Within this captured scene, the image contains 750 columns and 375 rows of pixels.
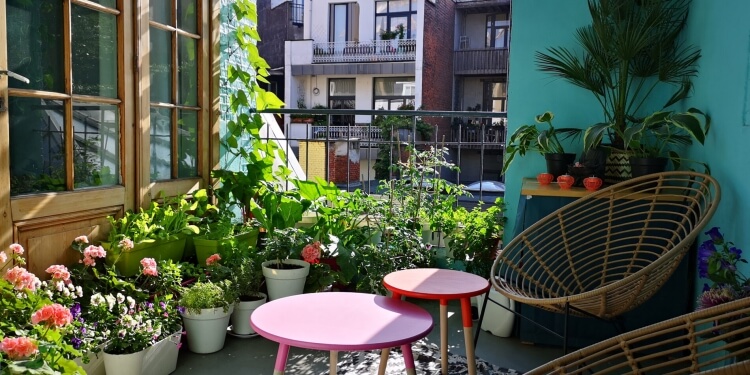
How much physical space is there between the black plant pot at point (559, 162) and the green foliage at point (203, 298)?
1.67 m

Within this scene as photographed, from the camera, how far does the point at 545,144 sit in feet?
9.66

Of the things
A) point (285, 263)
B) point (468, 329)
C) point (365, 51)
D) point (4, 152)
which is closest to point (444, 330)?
point (468, 329)

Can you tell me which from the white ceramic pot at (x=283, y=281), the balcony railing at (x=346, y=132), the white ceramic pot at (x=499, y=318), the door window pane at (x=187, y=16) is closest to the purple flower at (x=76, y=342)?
the white ceramic pot at (x=283, y=281)

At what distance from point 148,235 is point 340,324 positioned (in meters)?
1.48

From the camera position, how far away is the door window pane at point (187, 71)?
3.52m

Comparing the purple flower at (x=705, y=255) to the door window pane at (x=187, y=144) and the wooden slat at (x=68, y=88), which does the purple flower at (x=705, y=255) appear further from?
the door window pane at (x=187, y=144)

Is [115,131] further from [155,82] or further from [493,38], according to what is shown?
[493,38]

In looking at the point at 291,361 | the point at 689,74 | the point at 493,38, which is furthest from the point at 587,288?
the point at 493,38

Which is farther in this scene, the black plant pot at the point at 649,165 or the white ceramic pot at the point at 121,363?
the black plant pot at the point at 649,165

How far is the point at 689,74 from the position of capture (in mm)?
2684

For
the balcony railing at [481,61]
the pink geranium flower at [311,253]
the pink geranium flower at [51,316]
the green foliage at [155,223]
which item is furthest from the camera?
the balcony railing at [481,61]

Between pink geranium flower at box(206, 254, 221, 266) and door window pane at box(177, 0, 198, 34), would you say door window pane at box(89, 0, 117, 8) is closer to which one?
door window pane at box(177, 0, 198, 34)

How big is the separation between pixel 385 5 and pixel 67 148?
48.1 ft

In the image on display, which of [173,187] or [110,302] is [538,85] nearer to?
[173,187]
